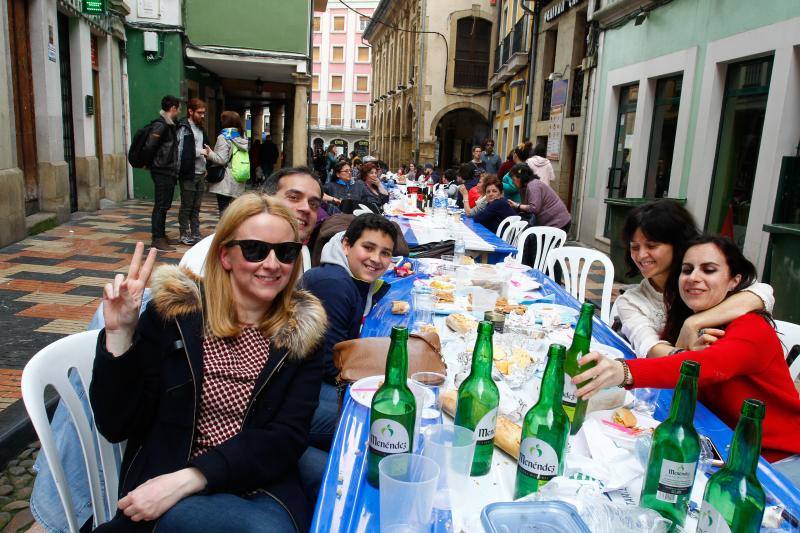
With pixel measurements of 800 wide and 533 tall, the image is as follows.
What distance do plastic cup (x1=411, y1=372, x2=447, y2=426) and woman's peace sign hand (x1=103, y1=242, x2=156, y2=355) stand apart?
81 centimetres

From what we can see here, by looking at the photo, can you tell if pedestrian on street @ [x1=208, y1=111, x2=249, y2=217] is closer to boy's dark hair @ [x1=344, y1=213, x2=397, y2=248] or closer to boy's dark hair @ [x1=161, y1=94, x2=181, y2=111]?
boy's dark hair @ [x1=161, y1=94, x2=181, y2=111]

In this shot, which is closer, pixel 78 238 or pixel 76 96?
pixel 78 238

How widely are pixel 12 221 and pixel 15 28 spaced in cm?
273

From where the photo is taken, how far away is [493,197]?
7.30 meters

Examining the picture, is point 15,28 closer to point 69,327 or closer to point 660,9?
point 69,327

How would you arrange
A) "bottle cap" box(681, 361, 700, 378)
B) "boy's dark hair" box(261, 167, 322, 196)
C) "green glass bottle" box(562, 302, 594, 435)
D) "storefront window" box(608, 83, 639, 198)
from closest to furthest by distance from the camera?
"bottle cap" box(681, 361, 700, 378) → "green glass bottle" box(562, 302, 594, 435) → "boy's dark hair" box(261, 167, 322, 196) → "storefront window" box(608, 83, 639, 198)

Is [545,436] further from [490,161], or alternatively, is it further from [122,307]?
[490,161]

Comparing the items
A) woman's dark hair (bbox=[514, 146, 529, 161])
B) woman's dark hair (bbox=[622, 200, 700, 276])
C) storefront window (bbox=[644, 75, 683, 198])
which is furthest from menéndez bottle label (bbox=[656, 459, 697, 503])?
storefront window (bbox=[644, 75, 683, 198])

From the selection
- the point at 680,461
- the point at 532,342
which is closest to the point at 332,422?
the point at 532,342

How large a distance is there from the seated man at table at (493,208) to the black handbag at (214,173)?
3.44m

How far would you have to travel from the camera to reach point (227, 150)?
768cm

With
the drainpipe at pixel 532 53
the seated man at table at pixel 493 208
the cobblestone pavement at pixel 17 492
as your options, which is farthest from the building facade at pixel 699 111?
the cobblestone pavement at pixel 17 492

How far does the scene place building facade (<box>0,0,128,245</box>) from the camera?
6957mm

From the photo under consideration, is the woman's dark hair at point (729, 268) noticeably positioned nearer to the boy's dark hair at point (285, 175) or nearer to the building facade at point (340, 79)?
the boy's dark hair at point (285, 175)
